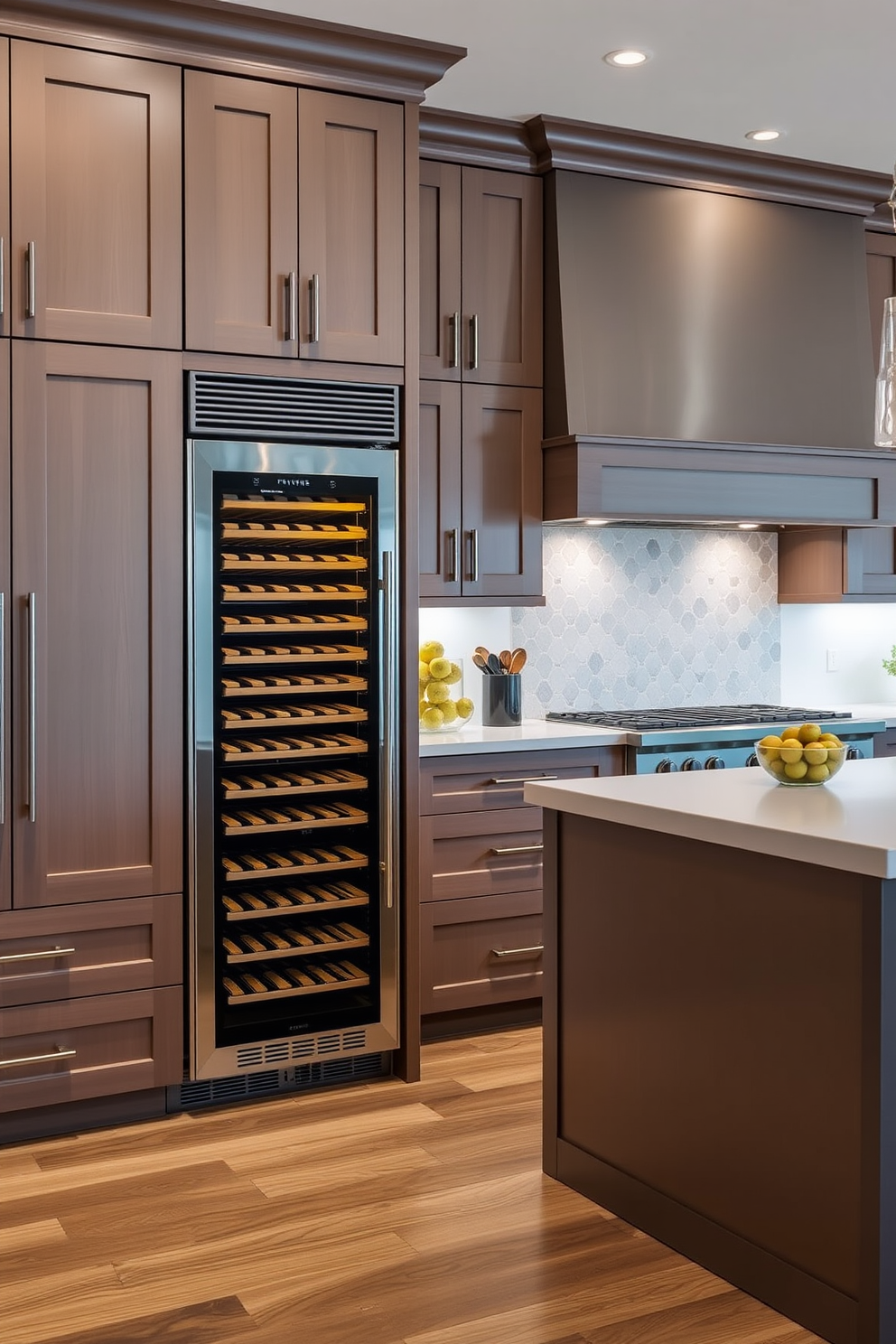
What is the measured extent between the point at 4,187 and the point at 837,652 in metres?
3.83

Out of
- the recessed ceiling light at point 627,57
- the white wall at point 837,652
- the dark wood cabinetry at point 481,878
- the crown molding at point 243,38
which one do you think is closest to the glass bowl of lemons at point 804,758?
the dark wood cabinetry at point 481,878

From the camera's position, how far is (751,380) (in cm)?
464

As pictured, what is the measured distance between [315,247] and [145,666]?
1.25m

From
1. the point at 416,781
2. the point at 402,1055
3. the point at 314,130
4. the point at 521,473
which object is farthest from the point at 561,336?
the point at 402,1055

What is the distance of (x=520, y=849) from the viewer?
4121 mm

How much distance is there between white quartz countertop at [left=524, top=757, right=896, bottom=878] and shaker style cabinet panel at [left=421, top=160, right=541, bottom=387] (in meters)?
1.74

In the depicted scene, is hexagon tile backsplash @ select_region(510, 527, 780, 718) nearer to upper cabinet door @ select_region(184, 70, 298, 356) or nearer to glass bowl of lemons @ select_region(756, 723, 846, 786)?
upper cabinet door @ select_region(184, 70, 298, 356)

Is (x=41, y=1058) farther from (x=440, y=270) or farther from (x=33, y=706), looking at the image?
(x=440, y=270)

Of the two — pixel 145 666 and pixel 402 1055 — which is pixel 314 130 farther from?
pixel 402 1055

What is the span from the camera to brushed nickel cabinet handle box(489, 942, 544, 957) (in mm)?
4078

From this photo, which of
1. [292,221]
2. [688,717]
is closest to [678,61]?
[292,221]

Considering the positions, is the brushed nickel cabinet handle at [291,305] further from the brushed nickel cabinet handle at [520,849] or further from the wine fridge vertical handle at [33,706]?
the brushed nickel cabinet handle at [520,849]

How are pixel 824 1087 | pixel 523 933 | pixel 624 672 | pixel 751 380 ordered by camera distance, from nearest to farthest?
pixel 824 1087 < pixel 523 933 < pixel 751 380 < pixel 624 672

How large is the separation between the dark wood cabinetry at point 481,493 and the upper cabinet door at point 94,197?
1.10 meters
